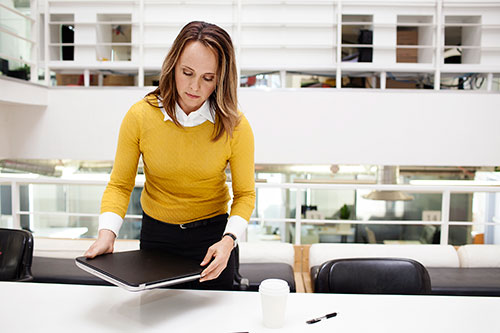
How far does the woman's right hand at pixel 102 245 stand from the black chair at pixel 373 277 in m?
0.64

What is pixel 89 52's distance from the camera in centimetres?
424

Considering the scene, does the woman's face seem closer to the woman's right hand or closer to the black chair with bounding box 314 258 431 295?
Answer: the woman's right hand

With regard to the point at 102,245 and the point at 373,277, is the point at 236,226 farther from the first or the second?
the point at 373,277

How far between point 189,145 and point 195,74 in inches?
7.7

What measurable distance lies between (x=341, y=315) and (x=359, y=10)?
12.7 feet

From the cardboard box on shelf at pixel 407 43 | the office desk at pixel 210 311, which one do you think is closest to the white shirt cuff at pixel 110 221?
the office desk at pixel 210 311

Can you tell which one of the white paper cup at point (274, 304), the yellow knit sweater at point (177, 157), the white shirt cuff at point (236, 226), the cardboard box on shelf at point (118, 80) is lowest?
the white paper cup at point (274, 304)

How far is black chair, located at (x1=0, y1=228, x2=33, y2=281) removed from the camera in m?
1.53

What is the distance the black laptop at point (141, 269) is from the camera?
31.0 inches

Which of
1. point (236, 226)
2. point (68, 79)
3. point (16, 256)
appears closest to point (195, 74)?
point (236, 226)

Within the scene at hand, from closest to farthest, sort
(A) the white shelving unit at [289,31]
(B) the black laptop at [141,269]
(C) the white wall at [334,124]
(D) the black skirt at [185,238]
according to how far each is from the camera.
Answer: (B) the black laptop at [141,269] < (D) the black skirt at [185,238] < (C) the white wall at [334,124] < (A) the white shelving unit at [289,31]

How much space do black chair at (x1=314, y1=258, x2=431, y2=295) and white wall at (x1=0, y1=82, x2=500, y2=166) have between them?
2742 millimetres

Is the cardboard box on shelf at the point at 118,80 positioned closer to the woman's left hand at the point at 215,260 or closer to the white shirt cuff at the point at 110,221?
the white shirt cuff at the point at 110,221

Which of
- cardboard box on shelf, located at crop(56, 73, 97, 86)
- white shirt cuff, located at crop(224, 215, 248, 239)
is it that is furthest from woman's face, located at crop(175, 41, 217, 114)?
cardboard box on shelf, located at crop(56, 73, 97, 86)
